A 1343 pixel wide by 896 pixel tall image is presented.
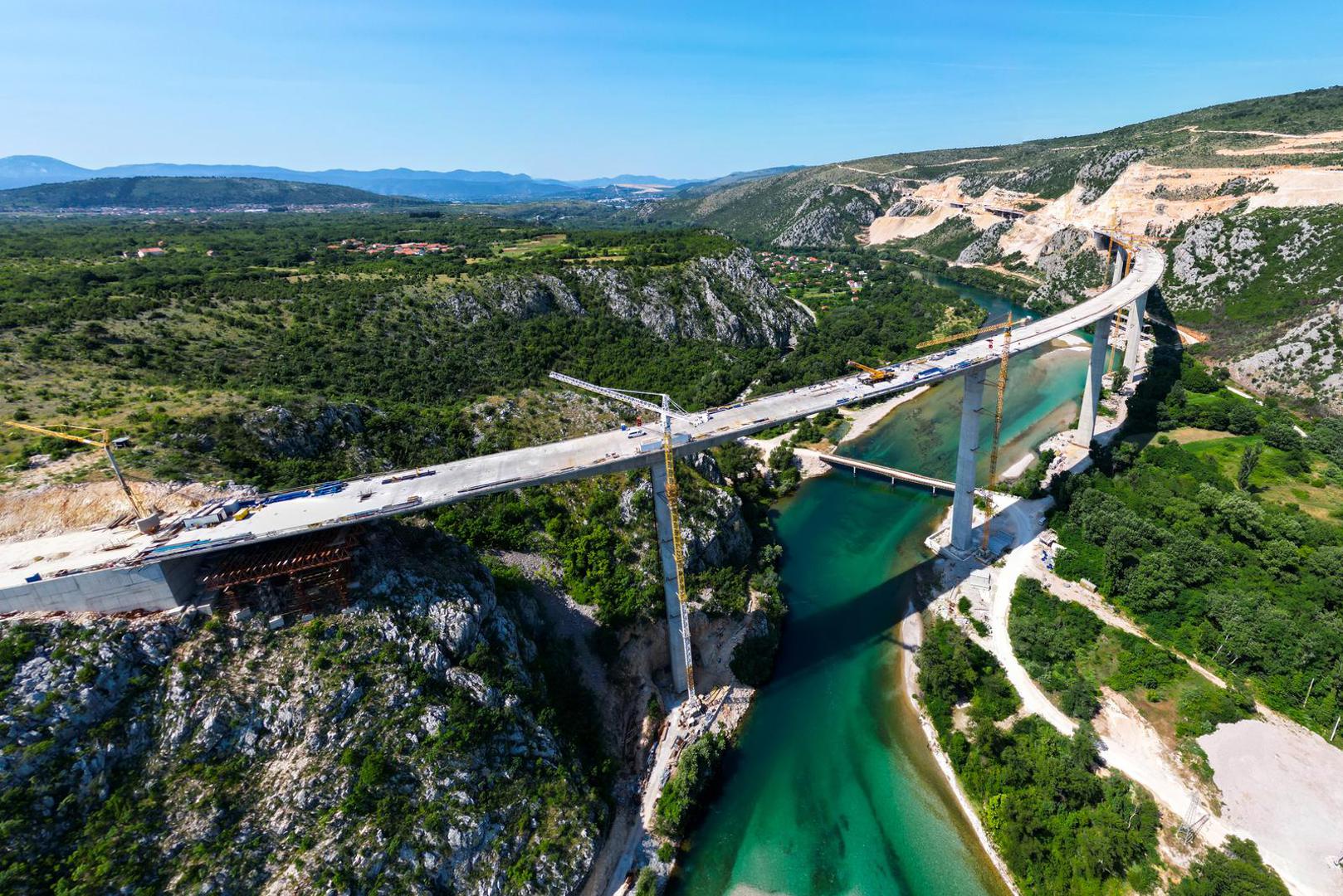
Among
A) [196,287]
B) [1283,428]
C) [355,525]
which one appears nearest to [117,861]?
[355,525]

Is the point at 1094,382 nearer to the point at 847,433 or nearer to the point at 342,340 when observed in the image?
the point at 847,433

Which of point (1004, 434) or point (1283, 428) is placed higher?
point (1283, 428)

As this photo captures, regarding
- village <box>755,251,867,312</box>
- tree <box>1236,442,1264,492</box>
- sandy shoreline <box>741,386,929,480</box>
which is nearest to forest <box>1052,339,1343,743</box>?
tree <box>1236,442,1264,492</box>

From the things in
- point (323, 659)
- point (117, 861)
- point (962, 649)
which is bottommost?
point (962, 649)

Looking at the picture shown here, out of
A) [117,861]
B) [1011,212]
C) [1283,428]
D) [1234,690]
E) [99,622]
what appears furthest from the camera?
[1011,212]

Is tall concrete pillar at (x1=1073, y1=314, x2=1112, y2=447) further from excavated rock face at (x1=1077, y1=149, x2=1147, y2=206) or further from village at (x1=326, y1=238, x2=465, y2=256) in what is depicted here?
village at (x1=326, y1=238, x2=465, y2=256)

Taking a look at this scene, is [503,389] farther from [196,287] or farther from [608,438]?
[196,287]

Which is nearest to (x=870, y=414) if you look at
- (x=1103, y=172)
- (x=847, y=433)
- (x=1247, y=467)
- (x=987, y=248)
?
(x=847, y=433)
